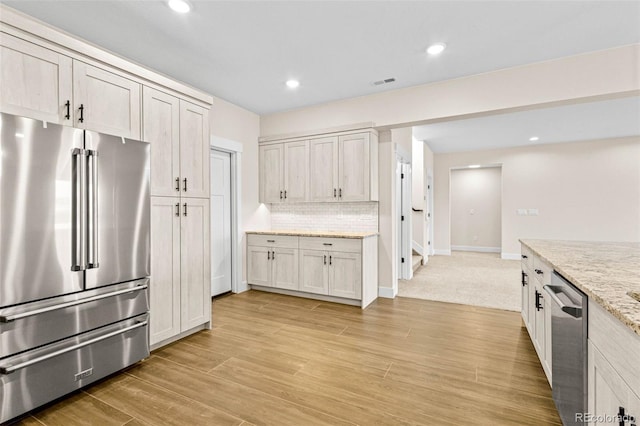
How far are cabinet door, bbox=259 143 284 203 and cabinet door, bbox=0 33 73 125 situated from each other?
295cm

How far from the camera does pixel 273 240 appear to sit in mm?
4465

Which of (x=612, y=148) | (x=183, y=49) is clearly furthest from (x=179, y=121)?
(x=612, y=148)

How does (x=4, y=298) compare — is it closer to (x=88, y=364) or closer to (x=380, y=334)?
(x=88, y=364)

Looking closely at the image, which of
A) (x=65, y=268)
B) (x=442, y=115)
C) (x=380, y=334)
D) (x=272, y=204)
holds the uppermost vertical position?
(x=442, y=115)

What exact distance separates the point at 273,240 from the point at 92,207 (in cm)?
260

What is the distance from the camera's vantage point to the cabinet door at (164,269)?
260cm

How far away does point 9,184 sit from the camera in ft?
5.63

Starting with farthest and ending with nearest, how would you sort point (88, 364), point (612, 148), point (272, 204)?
point (612, 148) → point (272, 204) → point (88, 364)

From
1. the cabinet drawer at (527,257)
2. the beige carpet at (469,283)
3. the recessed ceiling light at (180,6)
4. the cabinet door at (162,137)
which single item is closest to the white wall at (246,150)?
the cabinet door at (162,137)

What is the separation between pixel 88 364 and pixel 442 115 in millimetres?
4170

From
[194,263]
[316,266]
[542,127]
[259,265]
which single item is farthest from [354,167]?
[542,127]

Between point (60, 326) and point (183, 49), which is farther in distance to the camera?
point (183, 49)

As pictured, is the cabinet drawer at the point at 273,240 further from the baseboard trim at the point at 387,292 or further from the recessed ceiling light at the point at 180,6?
the recessed ceiling light at the point at 180,6

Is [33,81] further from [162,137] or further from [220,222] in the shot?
[220,222]
